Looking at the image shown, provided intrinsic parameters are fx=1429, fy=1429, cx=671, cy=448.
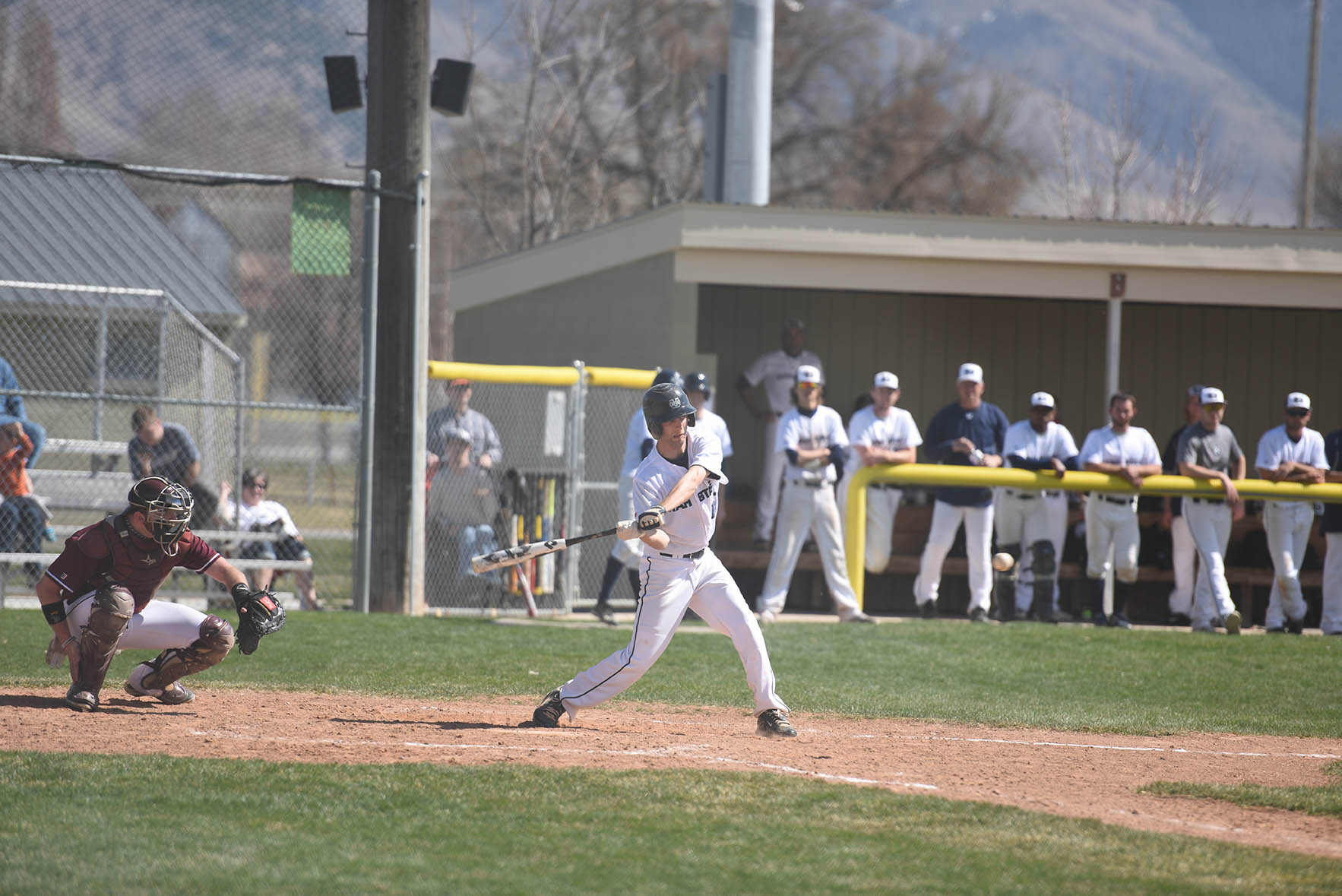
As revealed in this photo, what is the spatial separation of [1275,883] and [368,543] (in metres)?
7.98

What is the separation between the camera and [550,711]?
683 centimetres

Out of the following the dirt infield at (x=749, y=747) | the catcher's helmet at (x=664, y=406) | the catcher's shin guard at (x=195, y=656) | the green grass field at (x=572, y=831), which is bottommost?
the dirt infield at (x=749, y=747)

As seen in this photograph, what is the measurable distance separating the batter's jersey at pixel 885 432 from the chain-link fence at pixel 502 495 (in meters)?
1.86

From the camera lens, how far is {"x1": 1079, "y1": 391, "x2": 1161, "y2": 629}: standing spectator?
39.7ft

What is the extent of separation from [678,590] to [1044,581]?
649 centimetres

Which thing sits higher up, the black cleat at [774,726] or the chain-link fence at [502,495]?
the chain-link fence at [502,495]

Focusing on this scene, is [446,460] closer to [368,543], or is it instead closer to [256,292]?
[368,543]

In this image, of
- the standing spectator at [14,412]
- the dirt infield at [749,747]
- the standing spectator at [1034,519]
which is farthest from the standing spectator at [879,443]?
the standing spectator at [14,412]

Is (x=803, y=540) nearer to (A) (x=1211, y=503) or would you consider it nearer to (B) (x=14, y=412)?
(A) (x=1211, y=503)

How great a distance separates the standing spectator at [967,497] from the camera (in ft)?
39.2

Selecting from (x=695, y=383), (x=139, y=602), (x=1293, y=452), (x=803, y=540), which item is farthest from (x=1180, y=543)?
(x=139, y=602)

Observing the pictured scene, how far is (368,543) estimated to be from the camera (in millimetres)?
11258

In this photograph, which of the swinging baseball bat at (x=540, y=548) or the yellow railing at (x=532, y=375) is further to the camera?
the yellow railing at (x=532, y=375)

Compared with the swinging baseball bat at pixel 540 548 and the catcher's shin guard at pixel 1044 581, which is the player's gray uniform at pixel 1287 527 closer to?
the catcher's shin guard at pixel 1044 581
